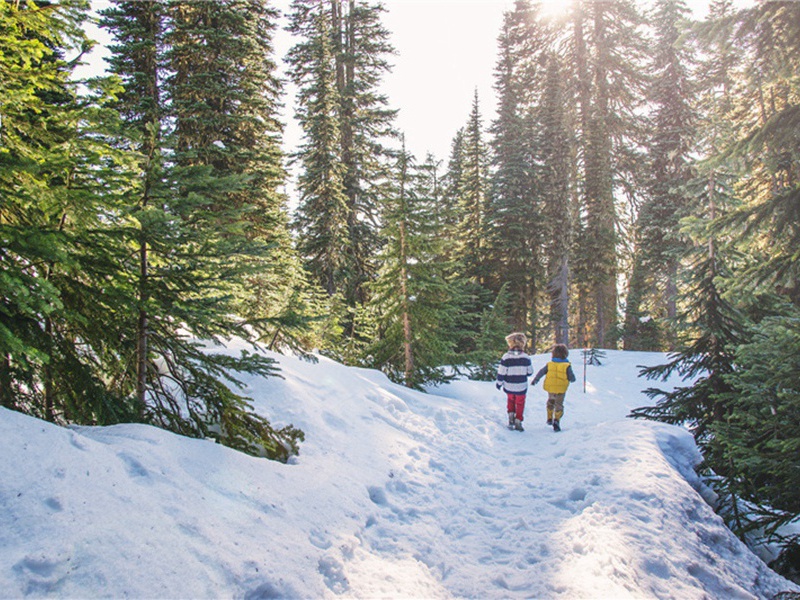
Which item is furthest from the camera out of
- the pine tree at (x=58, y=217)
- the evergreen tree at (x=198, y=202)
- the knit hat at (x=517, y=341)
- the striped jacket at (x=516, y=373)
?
the knit hat at (x=517, y=341)

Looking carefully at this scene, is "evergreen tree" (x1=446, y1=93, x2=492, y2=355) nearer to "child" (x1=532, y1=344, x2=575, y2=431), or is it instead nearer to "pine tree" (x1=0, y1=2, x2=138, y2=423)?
"child" (x1=532, y1=344, x2=575, y2=431)

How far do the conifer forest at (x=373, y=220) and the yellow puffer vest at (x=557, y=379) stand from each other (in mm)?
2217

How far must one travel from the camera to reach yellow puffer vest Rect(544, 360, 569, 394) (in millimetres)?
8523

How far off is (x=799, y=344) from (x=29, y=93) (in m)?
8.26

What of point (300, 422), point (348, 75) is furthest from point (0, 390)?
point (348, 75)

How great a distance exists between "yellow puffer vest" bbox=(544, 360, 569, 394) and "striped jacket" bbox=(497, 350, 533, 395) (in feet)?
1.35

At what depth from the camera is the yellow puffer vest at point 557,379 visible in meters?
8.52

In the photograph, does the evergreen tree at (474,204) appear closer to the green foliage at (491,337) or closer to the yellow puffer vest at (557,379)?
the green foliage at (491,337)

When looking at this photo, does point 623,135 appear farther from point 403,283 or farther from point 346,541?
point 346,541

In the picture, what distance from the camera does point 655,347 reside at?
23.6 meters

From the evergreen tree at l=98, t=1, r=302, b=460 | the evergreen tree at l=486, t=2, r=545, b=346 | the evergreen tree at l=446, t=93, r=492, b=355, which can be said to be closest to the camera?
the evergreen tree at l=98, t=1, r=302, b=460

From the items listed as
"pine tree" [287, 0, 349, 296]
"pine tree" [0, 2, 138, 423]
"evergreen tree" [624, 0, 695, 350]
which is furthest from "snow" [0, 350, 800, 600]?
"evergreen tree" [624, 0, 695, 350]

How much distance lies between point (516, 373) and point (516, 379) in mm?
127

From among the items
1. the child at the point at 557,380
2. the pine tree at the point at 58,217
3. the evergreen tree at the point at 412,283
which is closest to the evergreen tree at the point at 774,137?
the child at the point at 557,380
